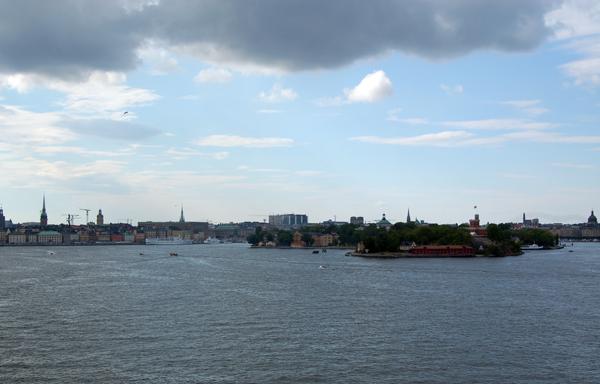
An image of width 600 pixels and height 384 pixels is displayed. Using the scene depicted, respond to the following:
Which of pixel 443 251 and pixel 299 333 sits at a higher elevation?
pixel 443 251

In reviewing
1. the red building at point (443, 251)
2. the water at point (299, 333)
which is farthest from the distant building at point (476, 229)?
the water at point (299, 333)

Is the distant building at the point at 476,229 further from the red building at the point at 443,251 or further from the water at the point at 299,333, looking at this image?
the water at the point at 299,333

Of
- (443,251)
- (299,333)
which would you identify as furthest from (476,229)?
(299,333)

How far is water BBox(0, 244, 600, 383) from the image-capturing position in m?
27.8

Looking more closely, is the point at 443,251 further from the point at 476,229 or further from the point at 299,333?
the point at 299,333

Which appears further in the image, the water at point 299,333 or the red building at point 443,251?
the red building at point 443,251

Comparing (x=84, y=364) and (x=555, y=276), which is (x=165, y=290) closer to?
(x=84, y=364)

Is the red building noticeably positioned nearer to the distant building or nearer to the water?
the distant building

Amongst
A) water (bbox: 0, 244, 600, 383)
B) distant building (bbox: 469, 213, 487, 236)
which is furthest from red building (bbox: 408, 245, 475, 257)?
water (bbox: 0, 244, 600, 383)

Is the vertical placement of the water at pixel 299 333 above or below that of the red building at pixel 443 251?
below

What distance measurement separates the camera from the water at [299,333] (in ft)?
91.4

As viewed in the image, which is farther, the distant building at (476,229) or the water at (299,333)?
the distant building at (476,229)

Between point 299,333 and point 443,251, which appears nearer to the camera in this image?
point 299,333

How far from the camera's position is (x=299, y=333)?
118 feet
